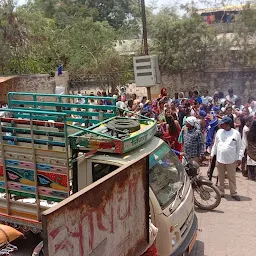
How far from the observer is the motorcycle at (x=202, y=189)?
6.75m

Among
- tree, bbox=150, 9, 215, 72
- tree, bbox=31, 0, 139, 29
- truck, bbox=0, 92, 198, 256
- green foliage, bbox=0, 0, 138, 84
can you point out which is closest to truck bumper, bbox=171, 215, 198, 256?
truck, bbox=0, 92, 198, 256

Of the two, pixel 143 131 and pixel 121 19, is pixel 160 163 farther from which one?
pixel 121 19

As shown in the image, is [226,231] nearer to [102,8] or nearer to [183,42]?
[183,42]

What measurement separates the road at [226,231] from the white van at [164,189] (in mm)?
860

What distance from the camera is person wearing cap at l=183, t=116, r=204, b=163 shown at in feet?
25.1

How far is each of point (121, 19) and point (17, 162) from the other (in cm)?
4232

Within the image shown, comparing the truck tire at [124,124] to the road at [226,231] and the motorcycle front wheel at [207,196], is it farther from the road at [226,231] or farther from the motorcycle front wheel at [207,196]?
the motorcycle front wheel at [207,196]

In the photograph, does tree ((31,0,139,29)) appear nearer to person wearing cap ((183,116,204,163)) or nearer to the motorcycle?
person wearing cap ((183,116,204,163))

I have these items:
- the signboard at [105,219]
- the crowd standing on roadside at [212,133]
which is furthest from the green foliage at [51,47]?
the signboard at [105,219]

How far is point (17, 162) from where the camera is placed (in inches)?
177

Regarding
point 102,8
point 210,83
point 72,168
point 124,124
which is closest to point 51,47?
point 210,83

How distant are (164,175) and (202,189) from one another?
233cm

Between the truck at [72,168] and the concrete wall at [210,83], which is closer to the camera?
the truck at [72,168]

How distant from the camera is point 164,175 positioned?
4.71 m
